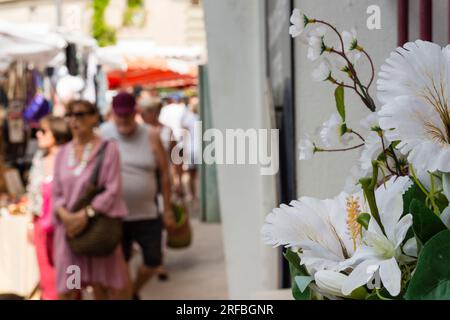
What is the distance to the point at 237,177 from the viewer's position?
3775 mm

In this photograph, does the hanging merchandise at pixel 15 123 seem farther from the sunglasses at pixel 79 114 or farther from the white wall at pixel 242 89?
the white wall at pixel 242 89

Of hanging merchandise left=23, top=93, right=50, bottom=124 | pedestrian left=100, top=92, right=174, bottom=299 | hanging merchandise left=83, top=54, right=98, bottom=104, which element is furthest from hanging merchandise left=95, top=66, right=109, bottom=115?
pedestrian left=100, top=92, right=174, bottom=299

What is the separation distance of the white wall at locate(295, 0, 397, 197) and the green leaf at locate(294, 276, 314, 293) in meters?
0.45

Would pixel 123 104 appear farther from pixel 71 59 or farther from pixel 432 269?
pixel 432 269

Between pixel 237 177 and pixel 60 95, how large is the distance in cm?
530

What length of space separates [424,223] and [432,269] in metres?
0.06

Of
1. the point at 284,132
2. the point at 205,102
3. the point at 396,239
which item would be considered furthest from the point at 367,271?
the point at 205,102

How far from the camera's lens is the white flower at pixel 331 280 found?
91cm

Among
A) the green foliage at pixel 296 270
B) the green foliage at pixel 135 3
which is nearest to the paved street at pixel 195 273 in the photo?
the green foliage at pixel 296 270

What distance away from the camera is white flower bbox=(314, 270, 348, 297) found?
0.91 meters

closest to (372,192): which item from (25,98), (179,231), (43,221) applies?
(43,221)

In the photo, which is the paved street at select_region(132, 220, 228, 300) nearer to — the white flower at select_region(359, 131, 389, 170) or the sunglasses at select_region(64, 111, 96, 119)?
the sunglasses at select_region(64, 111, 96, 119)

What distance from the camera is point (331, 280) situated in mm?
917

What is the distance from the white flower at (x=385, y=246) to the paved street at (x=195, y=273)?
4.67 metres
